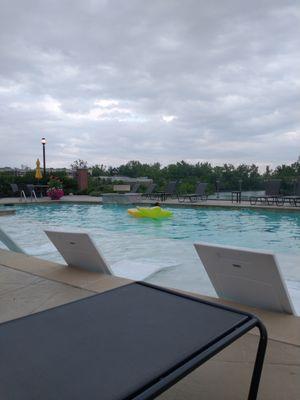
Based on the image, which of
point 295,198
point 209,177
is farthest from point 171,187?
point 295,198

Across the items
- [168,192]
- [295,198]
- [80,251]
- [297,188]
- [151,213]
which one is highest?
[297,188]

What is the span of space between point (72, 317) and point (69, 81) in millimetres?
14736

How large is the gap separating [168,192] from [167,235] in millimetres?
7483

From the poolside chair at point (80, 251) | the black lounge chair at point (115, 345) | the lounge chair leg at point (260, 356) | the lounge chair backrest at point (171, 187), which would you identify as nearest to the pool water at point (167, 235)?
the poolside chair at point (80, 251)

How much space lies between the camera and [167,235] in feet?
29.5

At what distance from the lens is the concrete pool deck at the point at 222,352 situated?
1747 mm

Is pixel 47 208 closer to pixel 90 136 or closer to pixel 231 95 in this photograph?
pixel 231 95

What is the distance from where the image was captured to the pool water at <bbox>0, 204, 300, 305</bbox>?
4.97 metres

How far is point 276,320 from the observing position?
8.20ft

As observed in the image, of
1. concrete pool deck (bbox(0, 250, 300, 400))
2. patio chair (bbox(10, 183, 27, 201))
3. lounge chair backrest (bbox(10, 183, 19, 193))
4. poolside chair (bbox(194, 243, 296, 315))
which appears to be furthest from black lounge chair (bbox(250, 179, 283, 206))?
lounge chair backrest (bbox(10, 183, 19, 193))

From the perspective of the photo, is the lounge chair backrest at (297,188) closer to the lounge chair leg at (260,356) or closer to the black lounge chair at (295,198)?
the black lounge chair at (295,198)

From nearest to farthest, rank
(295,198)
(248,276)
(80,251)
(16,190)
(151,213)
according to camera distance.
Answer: (248,276) → (80,251) → (151,213) → (295,198) → (16,190)

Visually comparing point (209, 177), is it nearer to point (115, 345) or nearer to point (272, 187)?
point (272, 187)

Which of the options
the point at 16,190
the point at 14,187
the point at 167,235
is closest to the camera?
the point at 167,235
